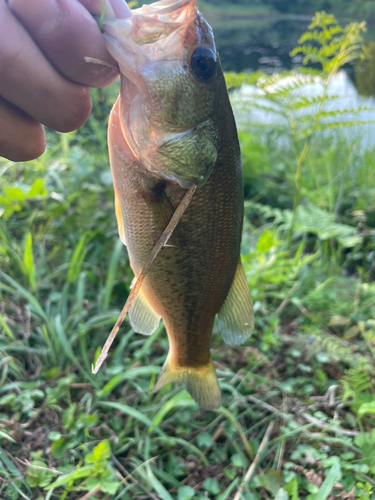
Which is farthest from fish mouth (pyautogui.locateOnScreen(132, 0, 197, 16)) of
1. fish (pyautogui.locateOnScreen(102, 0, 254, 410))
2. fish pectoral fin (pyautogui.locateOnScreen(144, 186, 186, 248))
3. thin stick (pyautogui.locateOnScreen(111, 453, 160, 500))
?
thin stick (pyautogui.locateOnScreen(111, 453, 160, 500))

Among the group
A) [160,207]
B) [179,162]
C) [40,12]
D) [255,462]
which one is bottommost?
[255,462]

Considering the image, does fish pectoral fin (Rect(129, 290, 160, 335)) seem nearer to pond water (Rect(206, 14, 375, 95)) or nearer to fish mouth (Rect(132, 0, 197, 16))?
fish mouth (Rect(132, 0, 197, 16))

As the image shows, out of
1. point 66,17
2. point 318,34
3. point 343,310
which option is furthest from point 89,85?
point 343,310

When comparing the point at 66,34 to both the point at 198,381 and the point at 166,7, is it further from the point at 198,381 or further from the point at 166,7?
A: the point at 198,381

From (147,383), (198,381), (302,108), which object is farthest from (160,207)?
(302,108)

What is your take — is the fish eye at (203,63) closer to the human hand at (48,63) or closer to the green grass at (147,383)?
the human hand at (48,63)

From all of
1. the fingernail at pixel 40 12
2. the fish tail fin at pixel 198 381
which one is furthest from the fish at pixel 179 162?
the fish tail fin at pixel 198 381

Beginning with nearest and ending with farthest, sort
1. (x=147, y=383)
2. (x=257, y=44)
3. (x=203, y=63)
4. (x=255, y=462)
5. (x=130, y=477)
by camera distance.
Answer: (x=203, y=63), (x=130, y=477), (x=255, y=462), (x=147, y=383), (x=257, y=44)

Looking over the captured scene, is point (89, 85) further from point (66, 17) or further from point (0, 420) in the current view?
point (0, 420)
